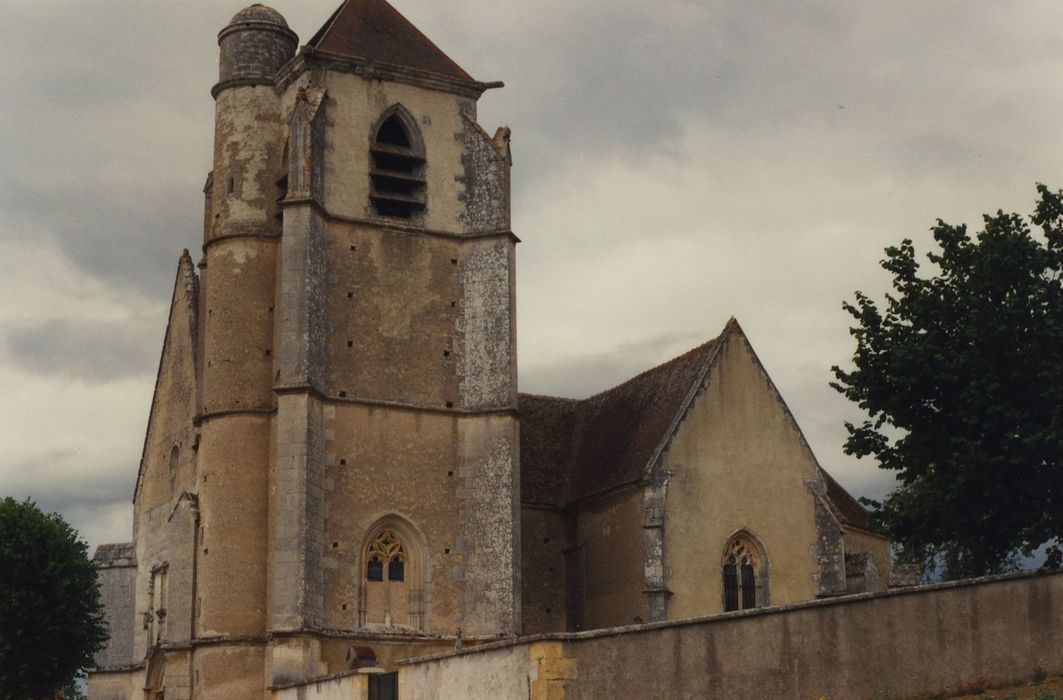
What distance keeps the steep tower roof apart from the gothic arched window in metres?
11.0

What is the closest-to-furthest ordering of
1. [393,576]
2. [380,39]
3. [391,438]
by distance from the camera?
[393,576] < [391,438] < [380,39]

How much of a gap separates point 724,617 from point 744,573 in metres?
12.3

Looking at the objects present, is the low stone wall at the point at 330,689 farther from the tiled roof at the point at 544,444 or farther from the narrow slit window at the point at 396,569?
the tiled roof at the point at 544,444

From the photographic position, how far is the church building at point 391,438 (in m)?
30.2

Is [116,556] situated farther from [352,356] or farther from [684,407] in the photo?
[684,407]

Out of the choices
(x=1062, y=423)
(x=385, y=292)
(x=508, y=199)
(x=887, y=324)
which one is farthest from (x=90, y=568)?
(x=1062, y=423)

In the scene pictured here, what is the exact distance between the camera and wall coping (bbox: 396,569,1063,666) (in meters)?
19.5

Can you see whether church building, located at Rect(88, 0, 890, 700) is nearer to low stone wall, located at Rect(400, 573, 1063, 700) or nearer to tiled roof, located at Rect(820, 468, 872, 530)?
tiled roof, located at Rect(820, 468, 872, 530)

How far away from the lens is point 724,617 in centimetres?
2044

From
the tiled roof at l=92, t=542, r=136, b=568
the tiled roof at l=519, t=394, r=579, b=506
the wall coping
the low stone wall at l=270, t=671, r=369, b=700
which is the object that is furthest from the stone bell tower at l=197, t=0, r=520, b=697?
the wall coping

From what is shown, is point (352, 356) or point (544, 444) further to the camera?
point (544, 444)

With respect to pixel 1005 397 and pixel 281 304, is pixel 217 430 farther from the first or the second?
pixel 1005 397

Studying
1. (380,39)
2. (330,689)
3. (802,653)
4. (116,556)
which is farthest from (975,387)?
(116,556)

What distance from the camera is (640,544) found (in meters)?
31.7
